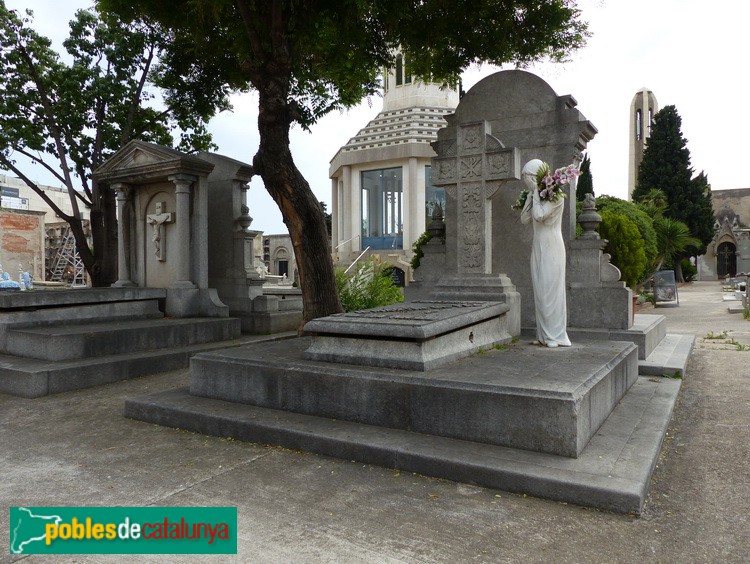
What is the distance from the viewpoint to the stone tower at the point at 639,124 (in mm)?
53531

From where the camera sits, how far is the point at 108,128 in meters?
13.8

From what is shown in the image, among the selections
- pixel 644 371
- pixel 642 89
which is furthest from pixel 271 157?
pixel 642 89

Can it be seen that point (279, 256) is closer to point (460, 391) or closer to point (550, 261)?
point (550, 261)

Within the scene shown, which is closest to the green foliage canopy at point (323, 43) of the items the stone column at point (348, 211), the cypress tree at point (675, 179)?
the stone column at point (348, 211)

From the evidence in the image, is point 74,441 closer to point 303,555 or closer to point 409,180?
point 303,555

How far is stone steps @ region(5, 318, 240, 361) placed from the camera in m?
6.98

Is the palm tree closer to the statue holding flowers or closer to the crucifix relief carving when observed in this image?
the statue holding flowers

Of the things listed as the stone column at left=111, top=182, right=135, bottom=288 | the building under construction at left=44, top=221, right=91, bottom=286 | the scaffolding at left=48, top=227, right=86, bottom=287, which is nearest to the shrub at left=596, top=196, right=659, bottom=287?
the stone column at left=111, top=182, right=135, bottom=288

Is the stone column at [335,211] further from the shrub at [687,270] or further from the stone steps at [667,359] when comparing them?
the shrub at [687,270]

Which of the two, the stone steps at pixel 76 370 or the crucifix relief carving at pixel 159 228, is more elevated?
the crucifix relief carving at pixel 159 228

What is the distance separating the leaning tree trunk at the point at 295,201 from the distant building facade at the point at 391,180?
49.8ft

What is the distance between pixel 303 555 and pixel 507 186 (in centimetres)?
620

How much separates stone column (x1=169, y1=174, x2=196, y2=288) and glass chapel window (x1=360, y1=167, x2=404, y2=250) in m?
17.5

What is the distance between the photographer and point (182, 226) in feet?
32.6
